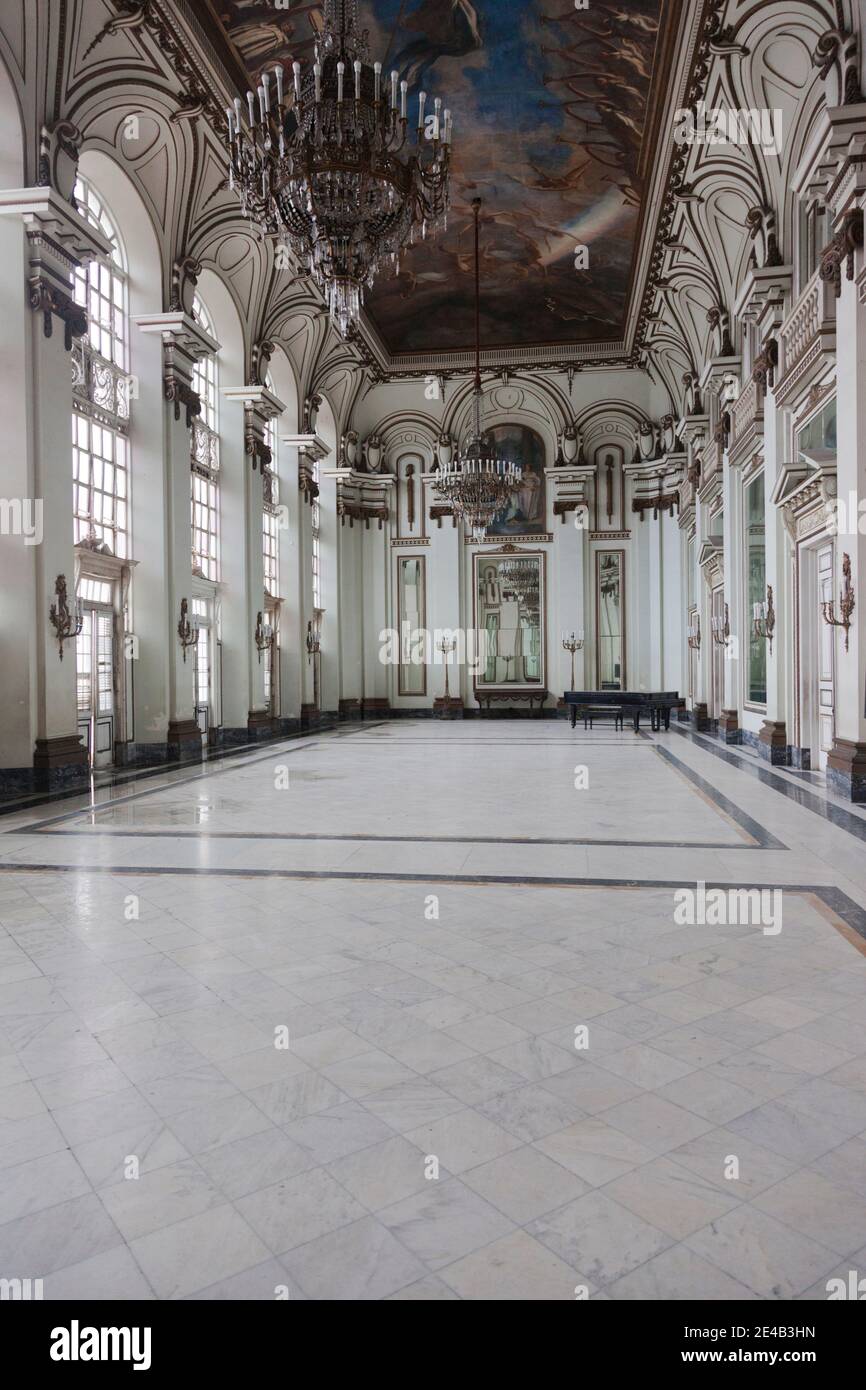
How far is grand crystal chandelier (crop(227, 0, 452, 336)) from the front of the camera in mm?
6676

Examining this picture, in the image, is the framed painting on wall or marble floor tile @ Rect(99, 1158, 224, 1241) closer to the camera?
marble floor tile @ Rect(99, 1158, 224, 1241)

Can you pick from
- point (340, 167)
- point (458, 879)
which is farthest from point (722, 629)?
point (458, 879)

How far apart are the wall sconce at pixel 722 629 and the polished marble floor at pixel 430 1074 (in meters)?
8.10

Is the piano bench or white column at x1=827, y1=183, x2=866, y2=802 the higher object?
white column at x1=827, y1=183, x2=866, y2=802

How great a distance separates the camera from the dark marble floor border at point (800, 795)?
6.77 meters

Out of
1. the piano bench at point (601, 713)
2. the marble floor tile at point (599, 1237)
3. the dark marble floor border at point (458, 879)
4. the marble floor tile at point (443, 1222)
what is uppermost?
the piano bench at point (601, 713)

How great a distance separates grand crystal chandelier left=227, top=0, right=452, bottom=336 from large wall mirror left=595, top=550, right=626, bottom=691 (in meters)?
14.5

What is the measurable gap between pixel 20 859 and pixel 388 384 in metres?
18.2

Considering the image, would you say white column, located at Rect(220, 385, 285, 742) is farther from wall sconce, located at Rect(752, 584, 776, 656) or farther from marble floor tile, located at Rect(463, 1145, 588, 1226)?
marble floor tile, located at Rect(463, 1145, 588, 1226)

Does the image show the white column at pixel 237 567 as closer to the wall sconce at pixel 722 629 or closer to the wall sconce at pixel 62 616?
the wall sconce at pixel 62 616

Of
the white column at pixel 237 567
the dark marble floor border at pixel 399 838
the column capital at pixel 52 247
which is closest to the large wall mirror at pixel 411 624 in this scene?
the white column at pixel 237 567

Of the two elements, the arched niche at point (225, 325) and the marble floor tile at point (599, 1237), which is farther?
the arched niche at point (225, 325)

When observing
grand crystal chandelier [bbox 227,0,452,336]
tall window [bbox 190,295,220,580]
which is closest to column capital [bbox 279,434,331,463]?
tall window [bbox 190,295,220,580]
